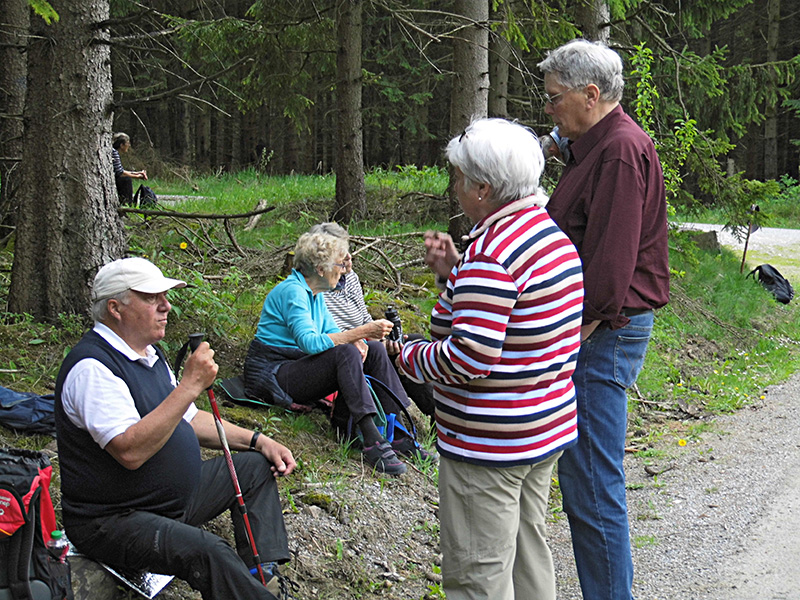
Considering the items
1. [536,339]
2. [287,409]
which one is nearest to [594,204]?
[536,339]

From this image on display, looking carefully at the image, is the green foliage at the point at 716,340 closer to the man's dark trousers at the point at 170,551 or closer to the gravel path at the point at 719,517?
the gravel path at the point at 719,517

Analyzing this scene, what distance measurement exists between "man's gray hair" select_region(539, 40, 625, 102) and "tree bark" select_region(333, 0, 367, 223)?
7.21 metres

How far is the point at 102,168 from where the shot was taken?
5.09 m

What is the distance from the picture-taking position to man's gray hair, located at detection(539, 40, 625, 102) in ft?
9.76

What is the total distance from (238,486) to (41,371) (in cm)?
222

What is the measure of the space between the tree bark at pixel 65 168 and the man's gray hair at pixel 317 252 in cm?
130

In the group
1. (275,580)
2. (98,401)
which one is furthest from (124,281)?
(275,580)

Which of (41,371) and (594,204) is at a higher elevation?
(594,204)

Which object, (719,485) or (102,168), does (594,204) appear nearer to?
(719,485)

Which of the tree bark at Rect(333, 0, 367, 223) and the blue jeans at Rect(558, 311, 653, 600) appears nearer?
the blue jeans at Rect(558, 311, 653, 600)

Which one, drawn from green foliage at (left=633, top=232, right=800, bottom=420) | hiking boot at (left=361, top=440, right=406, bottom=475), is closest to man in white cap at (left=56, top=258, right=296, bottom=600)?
hiking boot at (left=361, top=440, right=406, bottom=475)

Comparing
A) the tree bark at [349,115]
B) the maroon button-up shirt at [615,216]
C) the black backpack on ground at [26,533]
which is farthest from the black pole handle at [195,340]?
the tree bark at [349,115]

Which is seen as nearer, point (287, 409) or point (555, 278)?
point (555, 278)

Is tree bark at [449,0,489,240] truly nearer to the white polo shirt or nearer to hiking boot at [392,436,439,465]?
hiking boot at [392,436,439,465]
